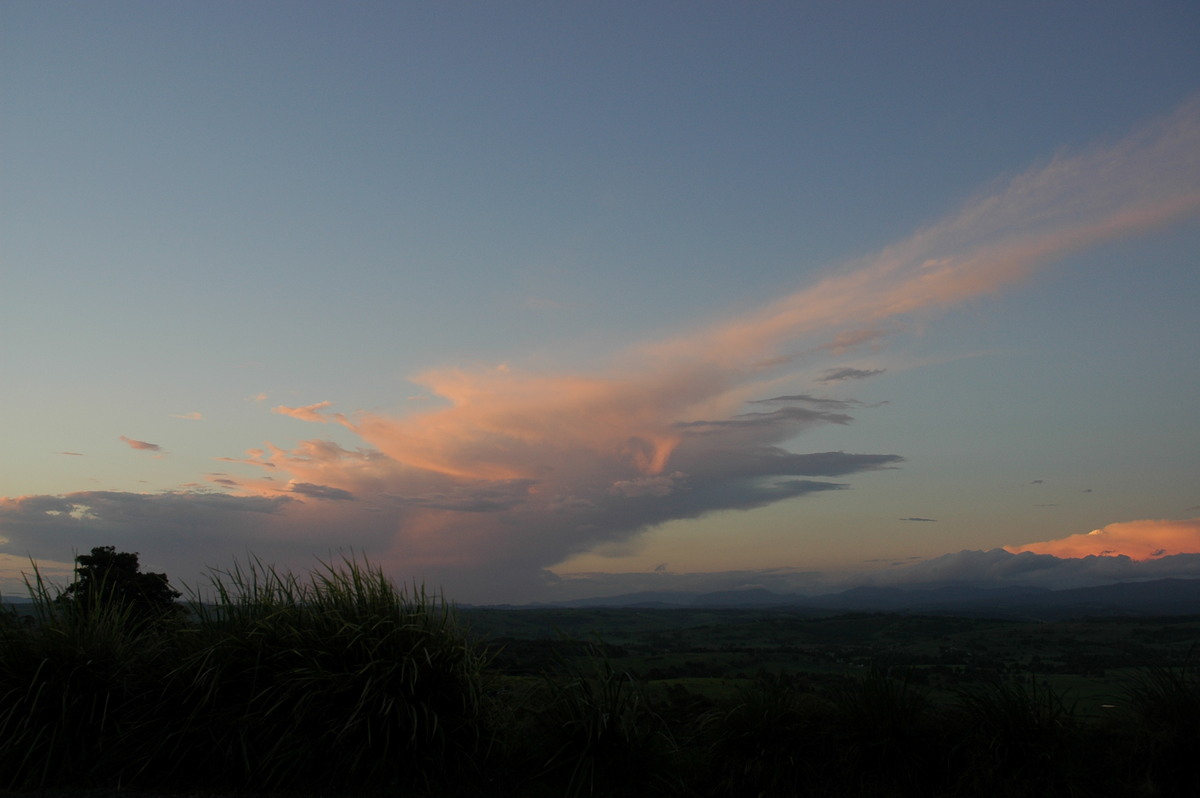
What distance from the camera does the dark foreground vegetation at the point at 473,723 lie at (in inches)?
292

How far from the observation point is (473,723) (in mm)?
7824

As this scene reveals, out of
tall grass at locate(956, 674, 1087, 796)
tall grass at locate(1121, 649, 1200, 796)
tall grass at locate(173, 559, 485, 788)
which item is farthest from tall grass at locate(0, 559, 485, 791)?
Answer: tall grass at locate(1121, 649, 1200, 796)

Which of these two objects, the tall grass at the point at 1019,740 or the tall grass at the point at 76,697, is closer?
the tall grass at the point at 1019,740

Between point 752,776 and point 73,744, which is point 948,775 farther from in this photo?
point 73,744

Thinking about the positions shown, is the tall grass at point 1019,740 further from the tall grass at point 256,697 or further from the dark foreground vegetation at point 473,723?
the tall grass at point 256,697

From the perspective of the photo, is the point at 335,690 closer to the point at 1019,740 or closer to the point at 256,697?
the point at 256,697

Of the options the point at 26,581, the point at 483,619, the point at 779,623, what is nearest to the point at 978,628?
the point at 779,623

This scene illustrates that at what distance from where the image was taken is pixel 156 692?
8.44 meters

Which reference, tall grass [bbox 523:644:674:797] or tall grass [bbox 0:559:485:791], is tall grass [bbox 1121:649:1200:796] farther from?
tall grass [bbox 0:559:485:791]

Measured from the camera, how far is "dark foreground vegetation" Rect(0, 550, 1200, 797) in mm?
7406

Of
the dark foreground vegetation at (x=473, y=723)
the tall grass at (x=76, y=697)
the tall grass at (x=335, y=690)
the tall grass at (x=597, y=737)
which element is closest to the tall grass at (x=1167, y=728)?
the dark foreground vegetation at (x=473, y=723)

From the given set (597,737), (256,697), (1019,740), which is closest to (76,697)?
(256,697)

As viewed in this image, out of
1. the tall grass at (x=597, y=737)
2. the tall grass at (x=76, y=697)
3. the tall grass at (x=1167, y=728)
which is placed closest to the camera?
the tall grass at (x=1167, y=728)

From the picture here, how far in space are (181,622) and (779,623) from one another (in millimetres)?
87760
